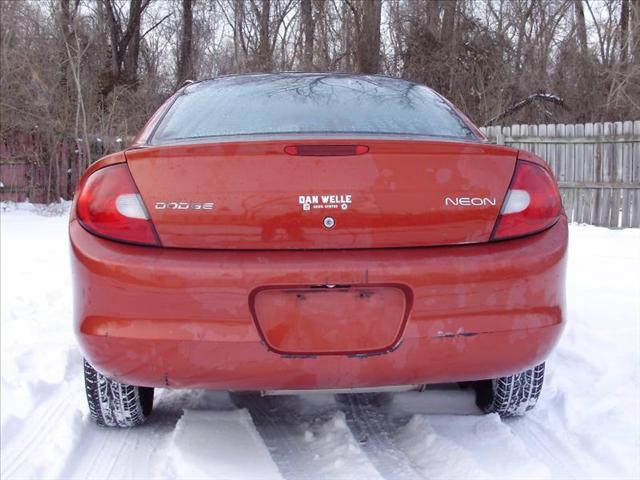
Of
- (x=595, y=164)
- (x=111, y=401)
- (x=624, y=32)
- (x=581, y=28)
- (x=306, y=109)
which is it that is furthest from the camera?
(x=581, y=28)

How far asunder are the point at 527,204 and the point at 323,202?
72cm

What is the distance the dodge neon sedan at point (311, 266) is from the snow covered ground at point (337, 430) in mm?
412

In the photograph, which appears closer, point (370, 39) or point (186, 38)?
point (370, 39)

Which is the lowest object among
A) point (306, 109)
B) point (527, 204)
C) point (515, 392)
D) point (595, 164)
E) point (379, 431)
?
point (379, 431)

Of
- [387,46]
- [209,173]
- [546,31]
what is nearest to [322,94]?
[209,173]

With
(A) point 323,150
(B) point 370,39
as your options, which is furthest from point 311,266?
(B) point 370,39

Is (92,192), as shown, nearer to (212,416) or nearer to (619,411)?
(212,416)

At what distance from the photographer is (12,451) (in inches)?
95.9

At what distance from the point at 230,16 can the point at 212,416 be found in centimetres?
2387

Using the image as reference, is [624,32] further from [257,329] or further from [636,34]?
[257,329]

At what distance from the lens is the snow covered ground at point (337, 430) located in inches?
89.3

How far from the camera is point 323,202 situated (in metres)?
1.98

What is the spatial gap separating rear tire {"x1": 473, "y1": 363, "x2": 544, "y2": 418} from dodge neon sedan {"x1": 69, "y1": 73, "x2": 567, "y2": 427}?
50 cm

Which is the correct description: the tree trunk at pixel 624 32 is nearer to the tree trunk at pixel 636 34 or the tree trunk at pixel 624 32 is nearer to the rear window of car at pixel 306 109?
the tree trunk at pixel 636 34
